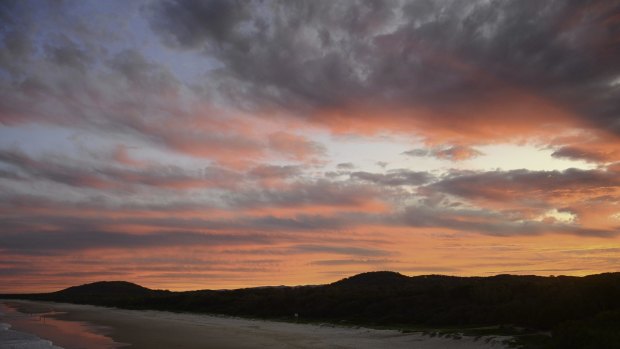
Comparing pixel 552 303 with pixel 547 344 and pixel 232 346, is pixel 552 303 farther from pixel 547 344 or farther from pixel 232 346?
pixel 232 346

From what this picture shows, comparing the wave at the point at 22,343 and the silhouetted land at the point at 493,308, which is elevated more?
the silhouetted land at the point at 493,308

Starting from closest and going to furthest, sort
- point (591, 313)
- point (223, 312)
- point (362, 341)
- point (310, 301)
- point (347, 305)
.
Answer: point (591, 313), point (362, 341), point (347, 305), point (310, 301), point (223, 312)

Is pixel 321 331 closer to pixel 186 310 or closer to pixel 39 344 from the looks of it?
pixel 39 344

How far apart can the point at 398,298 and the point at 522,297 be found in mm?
13912

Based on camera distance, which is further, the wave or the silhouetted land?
the wave

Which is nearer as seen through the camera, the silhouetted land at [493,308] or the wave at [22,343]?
the silhouetted land at [493,308]

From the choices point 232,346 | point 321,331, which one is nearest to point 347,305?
point 321,331

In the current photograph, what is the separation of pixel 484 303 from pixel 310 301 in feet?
80.0

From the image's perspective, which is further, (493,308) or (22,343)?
(493,308)

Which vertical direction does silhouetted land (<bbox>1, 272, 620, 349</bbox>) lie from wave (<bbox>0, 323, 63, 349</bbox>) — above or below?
above

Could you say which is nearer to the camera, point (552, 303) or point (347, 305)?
point (552, 303)

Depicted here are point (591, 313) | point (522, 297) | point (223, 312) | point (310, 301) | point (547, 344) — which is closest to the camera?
point (547, 344)

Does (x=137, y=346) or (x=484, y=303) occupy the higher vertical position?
(x=484, y=303)

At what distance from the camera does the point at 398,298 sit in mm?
47094
